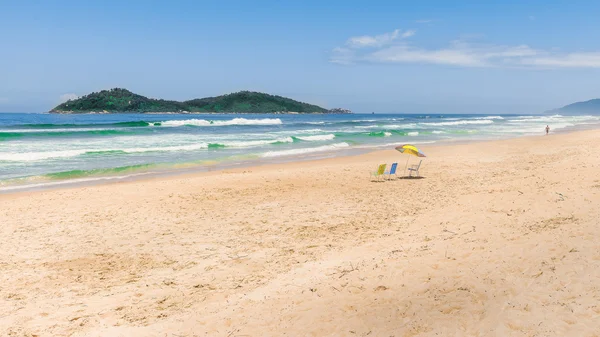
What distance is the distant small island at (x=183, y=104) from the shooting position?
107m

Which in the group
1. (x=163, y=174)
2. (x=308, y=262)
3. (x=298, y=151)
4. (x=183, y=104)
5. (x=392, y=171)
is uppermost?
(x=183, y=104)

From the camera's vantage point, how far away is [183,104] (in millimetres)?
124000

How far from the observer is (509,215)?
25.8 ft

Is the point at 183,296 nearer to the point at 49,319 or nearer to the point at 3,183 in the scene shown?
the point at 49,319

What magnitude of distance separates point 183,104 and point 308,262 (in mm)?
123623

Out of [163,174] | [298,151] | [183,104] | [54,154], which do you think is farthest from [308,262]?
[183,104]

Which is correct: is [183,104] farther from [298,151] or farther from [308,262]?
[308,262]

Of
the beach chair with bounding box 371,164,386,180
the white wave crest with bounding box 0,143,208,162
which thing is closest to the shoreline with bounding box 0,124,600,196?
the beach chair with bounding box 371,164,386,180

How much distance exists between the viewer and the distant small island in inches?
4215

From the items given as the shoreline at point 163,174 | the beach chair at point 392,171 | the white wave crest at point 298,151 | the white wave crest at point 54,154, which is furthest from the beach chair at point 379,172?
the white wave crest at point 54,154

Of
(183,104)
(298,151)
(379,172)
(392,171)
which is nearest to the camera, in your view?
(379,172)

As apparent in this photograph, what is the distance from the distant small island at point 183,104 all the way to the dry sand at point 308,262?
105 meters

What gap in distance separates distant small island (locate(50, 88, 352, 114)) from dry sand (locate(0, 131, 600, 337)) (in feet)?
345

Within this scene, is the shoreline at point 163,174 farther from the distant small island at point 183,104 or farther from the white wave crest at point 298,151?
the distant small island at point 183,104
